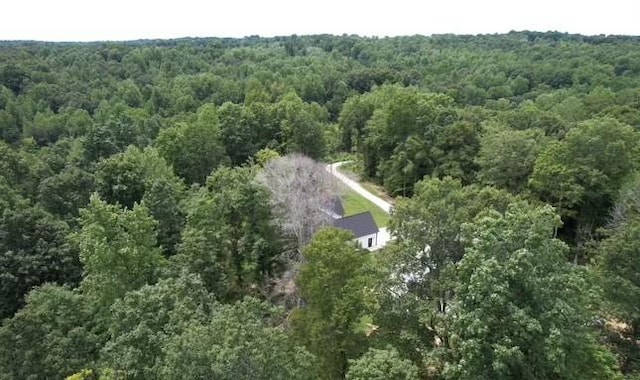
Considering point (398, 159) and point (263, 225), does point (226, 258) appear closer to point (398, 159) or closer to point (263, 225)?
point (263, 225)

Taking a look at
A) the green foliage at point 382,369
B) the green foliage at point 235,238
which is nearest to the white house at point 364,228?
the green foliage at point 235,238

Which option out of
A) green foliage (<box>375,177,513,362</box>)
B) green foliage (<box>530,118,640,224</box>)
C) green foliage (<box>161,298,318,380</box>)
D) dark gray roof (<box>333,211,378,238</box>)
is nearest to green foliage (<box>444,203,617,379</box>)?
green foliage (<box>375,177,513,362</box>)

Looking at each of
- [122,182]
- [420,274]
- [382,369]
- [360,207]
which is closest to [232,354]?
[382,369]

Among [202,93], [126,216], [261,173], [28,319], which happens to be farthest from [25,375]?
[202,93]

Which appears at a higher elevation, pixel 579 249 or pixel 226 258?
pixel 226 258

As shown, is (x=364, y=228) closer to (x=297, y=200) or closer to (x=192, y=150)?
(x=297, y=200)

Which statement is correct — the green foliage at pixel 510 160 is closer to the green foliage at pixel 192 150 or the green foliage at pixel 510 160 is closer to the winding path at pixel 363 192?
the winding path at pixel 363 192

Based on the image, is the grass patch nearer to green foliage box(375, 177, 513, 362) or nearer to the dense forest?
the dense forest
